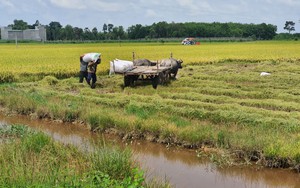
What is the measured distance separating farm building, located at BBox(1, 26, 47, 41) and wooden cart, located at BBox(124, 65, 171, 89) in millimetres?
92990

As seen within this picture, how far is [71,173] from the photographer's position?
17.7 ft

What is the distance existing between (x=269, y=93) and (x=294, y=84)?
8.77 ft

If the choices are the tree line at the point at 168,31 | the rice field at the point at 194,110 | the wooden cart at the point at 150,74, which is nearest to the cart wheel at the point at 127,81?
the wooden cart at the point at 150,74

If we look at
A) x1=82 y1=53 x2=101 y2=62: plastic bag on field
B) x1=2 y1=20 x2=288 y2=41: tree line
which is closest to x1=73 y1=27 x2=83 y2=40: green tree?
x1=2 y1=20 x2=288 y2=41: tree line

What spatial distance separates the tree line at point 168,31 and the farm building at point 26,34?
2196mm

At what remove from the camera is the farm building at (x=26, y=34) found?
109500 mm

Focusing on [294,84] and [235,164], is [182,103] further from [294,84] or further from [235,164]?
[294,84]

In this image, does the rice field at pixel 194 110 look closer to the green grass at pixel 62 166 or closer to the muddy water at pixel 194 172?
the muddy water at pixel 194 172

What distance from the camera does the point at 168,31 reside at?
109938 millimetres

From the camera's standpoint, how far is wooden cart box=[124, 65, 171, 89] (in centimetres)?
1553

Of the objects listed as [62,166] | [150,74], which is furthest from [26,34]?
[62,166]

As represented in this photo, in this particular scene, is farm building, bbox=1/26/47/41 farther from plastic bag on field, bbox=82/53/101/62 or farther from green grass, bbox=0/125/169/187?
green grass, bbox=0/125/169/187

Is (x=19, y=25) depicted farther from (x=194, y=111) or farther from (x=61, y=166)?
(x=61, y=166)

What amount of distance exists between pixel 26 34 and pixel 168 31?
140ft
